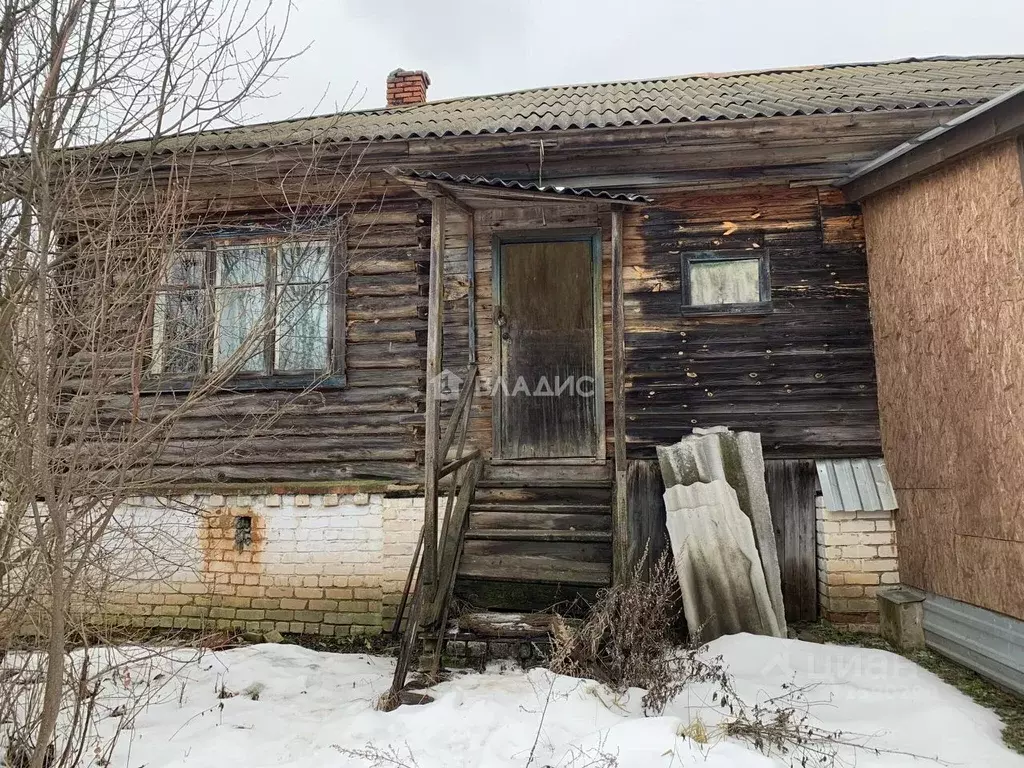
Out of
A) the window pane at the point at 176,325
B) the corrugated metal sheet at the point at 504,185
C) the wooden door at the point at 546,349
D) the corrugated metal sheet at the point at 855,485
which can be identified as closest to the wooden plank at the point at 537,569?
the wooden door at the point at 546,349

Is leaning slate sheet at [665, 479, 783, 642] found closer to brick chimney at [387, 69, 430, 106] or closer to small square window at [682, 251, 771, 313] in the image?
small square window at [682, 251, 771, 313]

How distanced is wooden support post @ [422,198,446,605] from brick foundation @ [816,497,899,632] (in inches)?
132

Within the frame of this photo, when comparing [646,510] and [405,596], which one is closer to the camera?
[405,596]

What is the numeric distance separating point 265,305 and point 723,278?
4322 millimetres

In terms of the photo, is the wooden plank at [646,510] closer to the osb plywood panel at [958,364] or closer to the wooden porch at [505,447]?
the wooden porch at [505,447]

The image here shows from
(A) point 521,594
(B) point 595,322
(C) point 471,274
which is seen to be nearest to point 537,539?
(A) point 521,594

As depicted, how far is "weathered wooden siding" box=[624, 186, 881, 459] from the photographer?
19.5 ft

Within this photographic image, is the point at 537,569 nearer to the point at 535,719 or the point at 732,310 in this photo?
the point at 535,719

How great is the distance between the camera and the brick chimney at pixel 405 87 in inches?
386

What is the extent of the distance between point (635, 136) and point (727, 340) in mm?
1993

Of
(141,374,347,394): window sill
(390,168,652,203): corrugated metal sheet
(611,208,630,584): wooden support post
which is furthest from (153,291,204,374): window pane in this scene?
(611,208,630,584): wooden support post

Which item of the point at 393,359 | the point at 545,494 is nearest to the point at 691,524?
the point at 545,494

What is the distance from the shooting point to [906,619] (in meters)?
5.15

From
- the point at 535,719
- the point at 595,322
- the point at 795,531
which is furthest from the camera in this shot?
the point at 595,322
